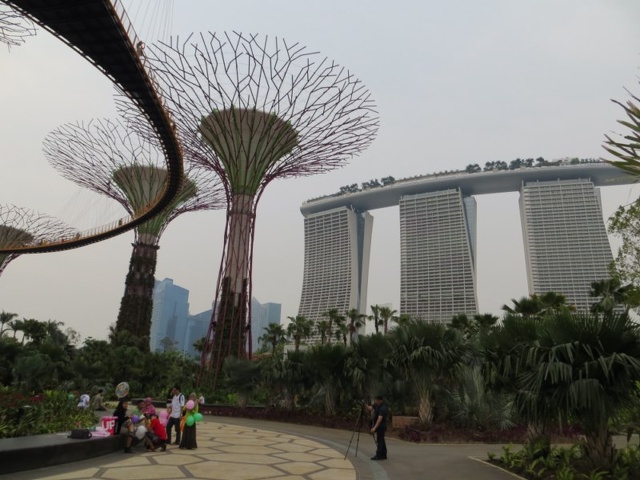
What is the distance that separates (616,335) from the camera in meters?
7.58

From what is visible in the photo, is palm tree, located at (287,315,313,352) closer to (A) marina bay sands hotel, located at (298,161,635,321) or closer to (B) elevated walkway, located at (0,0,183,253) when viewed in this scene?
(B) elevated walkway, located at (0,0,183,253)

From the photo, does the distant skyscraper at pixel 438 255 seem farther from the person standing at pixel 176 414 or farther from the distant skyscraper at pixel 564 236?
the person standing at pixel 176 414

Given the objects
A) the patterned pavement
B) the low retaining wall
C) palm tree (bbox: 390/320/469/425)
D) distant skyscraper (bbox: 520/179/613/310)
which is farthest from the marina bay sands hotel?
the low retaining wall

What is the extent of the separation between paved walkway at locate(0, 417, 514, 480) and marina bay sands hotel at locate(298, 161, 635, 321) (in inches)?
4383

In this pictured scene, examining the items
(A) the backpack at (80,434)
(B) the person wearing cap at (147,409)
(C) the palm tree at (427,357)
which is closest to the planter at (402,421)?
(C) the palm tree at (427,357)

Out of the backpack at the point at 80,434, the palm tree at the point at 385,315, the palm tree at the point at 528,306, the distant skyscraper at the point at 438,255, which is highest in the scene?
the distant skyscraper at the point at 438,255

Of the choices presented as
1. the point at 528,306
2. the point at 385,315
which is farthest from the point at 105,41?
the point at 385,315

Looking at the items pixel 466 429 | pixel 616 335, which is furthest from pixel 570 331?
pixel 466 429

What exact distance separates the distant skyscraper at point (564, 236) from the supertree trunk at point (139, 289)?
111 meters

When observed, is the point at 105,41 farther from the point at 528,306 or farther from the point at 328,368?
the point at 528,306

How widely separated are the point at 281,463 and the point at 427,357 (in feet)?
22.9

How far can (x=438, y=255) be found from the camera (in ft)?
455

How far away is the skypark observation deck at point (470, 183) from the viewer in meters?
130

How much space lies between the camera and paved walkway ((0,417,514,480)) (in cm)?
826
